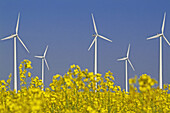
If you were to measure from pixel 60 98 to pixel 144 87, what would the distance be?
5240 millimetres

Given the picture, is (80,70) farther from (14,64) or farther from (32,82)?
(14,64)

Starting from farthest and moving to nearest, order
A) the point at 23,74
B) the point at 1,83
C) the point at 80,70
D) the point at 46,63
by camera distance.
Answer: the point at 46,63 < the point at 1,83 < the point at 23,74 < the point at 80,70

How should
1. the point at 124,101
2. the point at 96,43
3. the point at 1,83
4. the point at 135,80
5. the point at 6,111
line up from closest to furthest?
the point at 135,80 < the point at 6,111 < the point at 1,83 < the point at 124,101 < the point at 96,43

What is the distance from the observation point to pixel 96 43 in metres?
22.3

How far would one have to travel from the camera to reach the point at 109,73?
27.4 feet

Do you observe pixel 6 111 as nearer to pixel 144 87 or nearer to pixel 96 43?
pixel 144 87

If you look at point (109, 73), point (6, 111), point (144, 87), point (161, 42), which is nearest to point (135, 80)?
point (144, 87)

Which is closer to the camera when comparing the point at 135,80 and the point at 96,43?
the point at 135,80

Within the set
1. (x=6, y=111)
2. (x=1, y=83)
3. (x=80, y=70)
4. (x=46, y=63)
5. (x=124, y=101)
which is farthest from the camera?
(x=46, y=63)

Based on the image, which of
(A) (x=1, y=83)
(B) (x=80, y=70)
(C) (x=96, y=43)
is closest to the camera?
(B) (x=80, y=70)

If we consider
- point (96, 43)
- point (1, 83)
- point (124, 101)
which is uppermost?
point (96, 43)

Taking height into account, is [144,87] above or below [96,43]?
below

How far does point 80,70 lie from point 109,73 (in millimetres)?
2345

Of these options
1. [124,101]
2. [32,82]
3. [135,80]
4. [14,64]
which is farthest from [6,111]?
[14,64]
